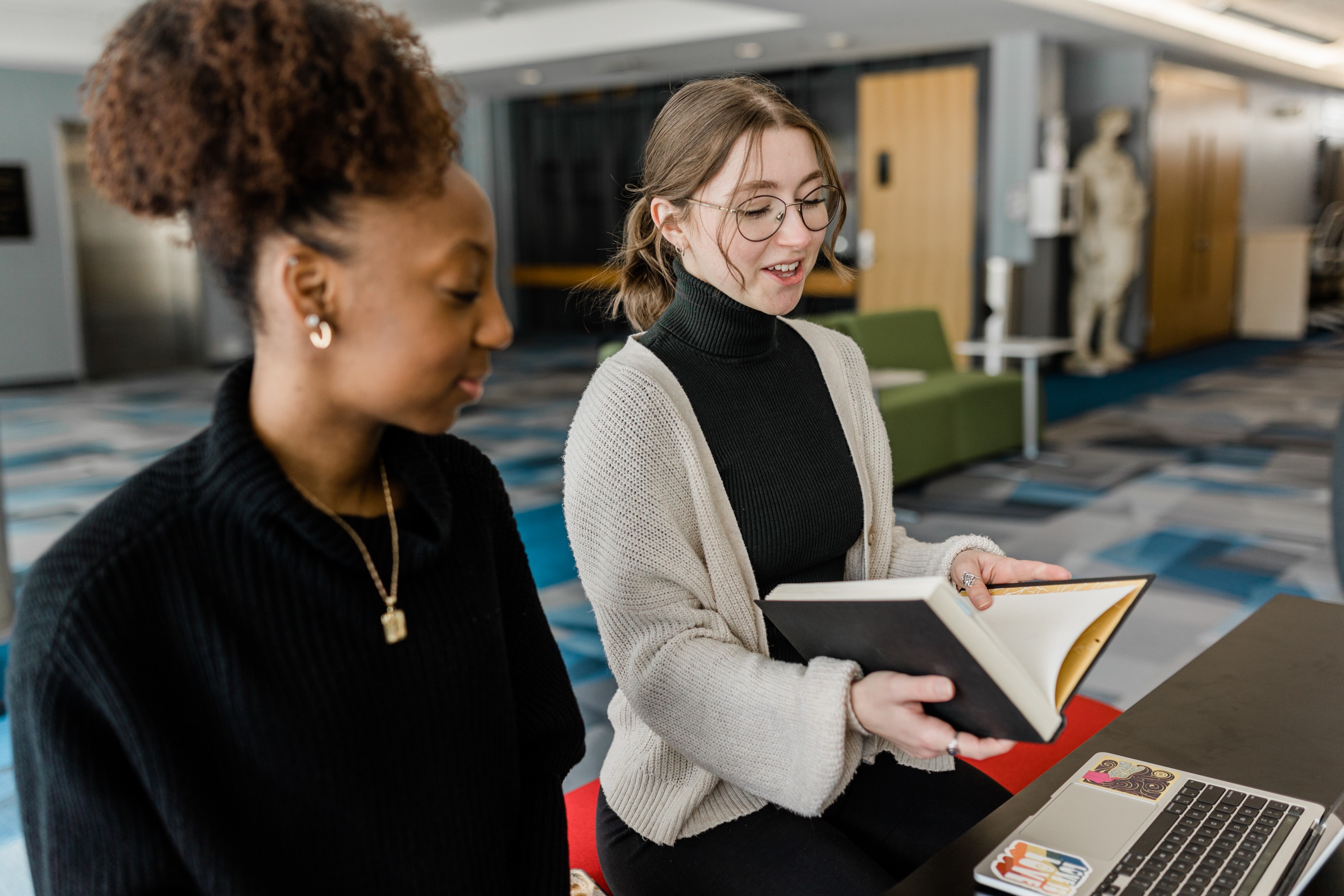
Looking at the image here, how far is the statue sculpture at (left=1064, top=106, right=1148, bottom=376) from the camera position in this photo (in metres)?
9.97

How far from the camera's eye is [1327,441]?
6.84 meters

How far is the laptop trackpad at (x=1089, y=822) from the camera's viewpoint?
110 centimetres

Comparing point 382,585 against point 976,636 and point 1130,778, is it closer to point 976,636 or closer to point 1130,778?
point 976,636

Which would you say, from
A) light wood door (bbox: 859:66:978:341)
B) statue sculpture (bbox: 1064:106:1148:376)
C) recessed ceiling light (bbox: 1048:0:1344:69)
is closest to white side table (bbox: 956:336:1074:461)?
light wood door (bbox: 859:66:978:341)

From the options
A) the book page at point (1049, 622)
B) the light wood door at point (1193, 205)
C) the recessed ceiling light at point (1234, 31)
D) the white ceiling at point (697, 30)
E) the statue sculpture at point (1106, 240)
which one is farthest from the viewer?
the light wood door at point (1193, 205)

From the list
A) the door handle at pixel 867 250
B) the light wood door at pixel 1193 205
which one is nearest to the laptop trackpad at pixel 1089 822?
the door handle at pixel 867 250

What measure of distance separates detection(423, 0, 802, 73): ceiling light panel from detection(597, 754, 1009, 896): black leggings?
7974 mm

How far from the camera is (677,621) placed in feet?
4.59

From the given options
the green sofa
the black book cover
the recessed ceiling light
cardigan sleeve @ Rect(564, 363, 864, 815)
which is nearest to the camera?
the black book cover

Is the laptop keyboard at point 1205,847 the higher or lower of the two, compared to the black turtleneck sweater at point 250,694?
lower

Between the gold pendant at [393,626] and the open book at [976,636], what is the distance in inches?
16.7

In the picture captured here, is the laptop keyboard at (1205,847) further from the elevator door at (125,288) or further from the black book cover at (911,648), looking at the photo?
the elevator door at (125,288)

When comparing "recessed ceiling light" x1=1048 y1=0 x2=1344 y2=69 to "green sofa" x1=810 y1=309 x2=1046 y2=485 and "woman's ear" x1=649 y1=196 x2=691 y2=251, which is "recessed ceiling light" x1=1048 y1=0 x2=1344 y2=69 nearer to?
"green sofa" x1=810 y1=309 x2=1046 y2=485

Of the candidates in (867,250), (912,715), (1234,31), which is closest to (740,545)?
(912,715)
